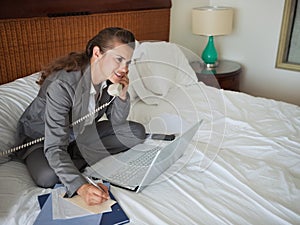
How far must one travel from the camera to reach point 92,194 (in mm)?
975

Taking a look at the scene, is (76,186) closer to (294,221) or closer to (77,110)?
(77,110)

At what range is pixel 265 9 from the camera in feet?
8.88

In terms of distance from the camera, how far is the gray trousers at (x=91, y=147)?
1121 millimetres

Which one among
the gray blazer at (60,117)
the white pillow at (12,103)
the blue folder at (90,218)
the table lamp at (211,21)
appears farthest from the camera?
the table lamp at (211,21)

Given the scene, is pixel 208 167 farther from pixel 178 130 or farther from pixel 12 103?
pixel 12 103

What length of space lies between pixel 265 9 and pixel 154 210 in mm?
2325

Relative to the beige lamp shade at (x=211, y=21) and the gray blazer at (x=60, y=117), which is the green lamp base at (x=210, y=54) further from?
the gray blazer at (x=60, y=117)

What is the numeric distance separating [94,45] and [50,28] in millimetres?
600

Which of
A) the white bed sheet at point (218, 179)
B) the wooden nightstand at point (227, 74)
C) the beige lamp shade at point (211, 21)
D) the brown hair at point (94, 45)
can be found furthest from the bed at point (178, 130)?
the wooden nightstand at point (227, 74)

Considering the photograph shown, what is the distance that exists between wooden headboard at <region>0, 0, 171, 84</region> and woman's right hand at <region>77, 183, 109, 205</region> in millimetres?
817

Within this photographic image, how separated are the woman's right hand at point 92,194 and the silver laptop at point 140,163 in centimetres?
11

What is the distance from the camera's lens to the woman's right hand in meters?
0.96

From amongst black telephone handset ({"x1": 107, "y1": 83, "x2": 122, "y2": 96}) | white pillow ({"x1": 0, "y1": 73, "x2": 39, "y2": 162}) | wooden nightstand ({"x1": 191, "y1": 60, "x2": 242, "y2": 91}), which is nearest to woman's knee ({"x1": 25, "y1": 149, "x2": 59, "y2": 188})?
white pillow ({"x1": 0, "y1": 73, "x2": 39, "y2": 162})

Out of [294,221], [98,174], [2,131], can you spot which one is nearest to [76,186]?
[98,174]
